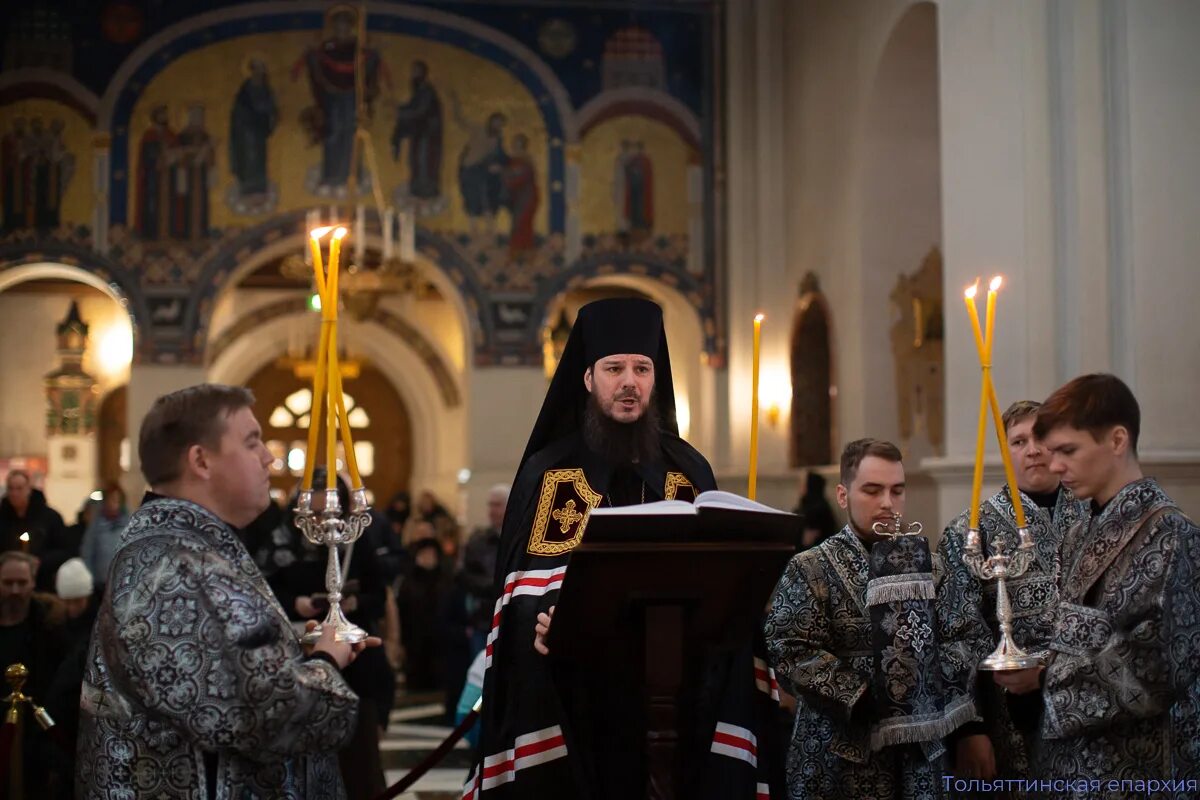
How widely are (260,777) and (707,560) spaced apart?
3.51 feet

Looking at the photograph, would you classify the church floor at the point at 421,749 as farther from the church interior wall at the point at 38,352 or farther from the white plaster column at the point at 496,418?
the church interior wall at the point at 38,352

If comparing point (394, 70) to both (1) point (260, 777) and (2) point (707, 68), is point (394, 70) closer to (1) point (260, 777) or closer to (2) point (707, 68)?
(2) point (707, 68)

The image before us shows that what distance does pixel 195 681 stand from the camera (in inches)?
110

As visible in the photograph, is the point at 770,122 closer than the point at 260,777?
No

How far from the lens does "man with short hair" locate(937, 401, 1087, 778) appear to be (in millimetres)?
3818

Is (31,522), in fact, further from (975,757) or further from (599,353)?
(975,757)

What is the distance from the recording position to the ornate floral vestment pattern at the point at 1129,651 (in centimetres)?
312

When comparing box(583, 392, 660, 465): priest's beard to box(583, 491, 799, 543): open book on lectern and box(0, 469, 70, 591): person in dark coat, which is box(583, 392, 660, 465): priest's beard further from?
box(0, 469, 70, 591): person in dark coat

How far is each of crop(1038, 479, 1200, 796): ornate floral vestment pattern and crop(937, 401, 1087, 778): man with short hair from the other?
1.38 feet

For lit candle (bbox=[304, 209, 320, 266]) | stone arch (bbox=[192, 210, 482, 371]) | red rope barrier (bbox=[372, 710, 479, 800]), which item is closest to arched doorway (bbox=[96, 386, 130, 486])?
stone arch (bbox=[192, 210, 482, 371])

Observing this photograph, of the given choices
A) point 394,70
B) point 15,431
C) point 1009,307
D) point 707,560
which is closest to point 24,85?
point 394,70

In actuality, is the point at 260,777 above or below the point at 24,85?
below

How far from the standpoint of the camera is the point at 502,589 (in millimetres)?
4066

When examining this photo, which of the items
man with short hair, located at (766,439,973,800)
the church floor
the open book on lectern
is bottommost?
the church floor
